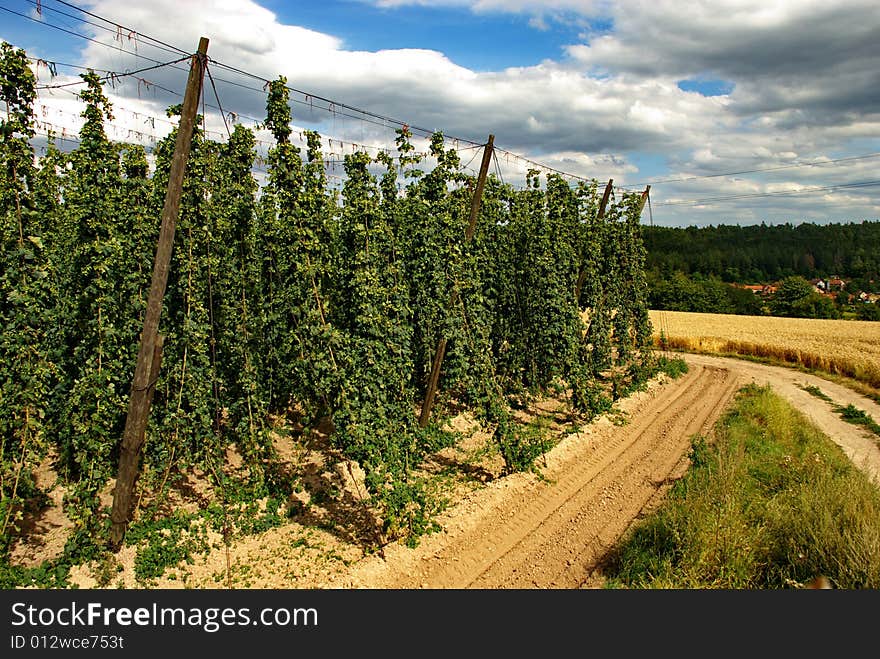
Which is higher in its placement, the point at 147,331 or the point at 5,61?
the point at 5,61

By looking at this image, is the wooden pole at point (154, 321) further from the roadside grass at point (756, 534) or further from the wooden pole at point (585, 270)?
the wooden pole at point (585, 270)

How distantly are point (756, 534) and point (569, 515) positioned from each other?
2823 mm

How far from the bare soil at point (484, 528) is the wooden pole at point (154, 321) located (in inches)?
37.6

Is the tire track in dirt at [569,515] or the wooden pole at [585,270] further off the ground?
the wooden pole at [585,270]

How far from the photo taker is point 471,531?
8.25 metres

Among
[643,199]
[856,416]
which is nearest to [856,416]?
[856,416]

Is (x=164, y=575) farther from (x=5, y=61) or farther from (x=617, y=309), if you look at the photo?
(x=617, y=309)

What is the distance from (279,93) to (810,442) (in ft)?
45.6

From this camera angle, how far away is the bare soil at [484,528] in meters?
7.01

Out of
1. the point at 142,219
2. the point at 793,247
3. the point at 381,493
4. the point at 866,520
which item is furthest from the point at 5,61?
the point at 793,247

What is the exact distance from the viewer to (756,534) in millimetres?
7141

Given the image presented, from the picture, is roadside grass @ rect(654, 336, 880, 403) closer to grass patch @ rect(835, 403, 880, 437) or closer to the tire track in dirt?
grass patch @ rect(835, 403, 880, 437)

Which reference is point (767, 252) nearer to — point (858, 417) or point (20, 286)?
point (858, 417)

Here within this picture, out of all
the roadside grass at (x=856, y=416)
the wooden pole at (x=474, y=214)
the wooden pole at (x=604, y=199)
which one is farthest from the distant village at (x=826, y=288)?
the wooden pole at (x=474, y=214)
